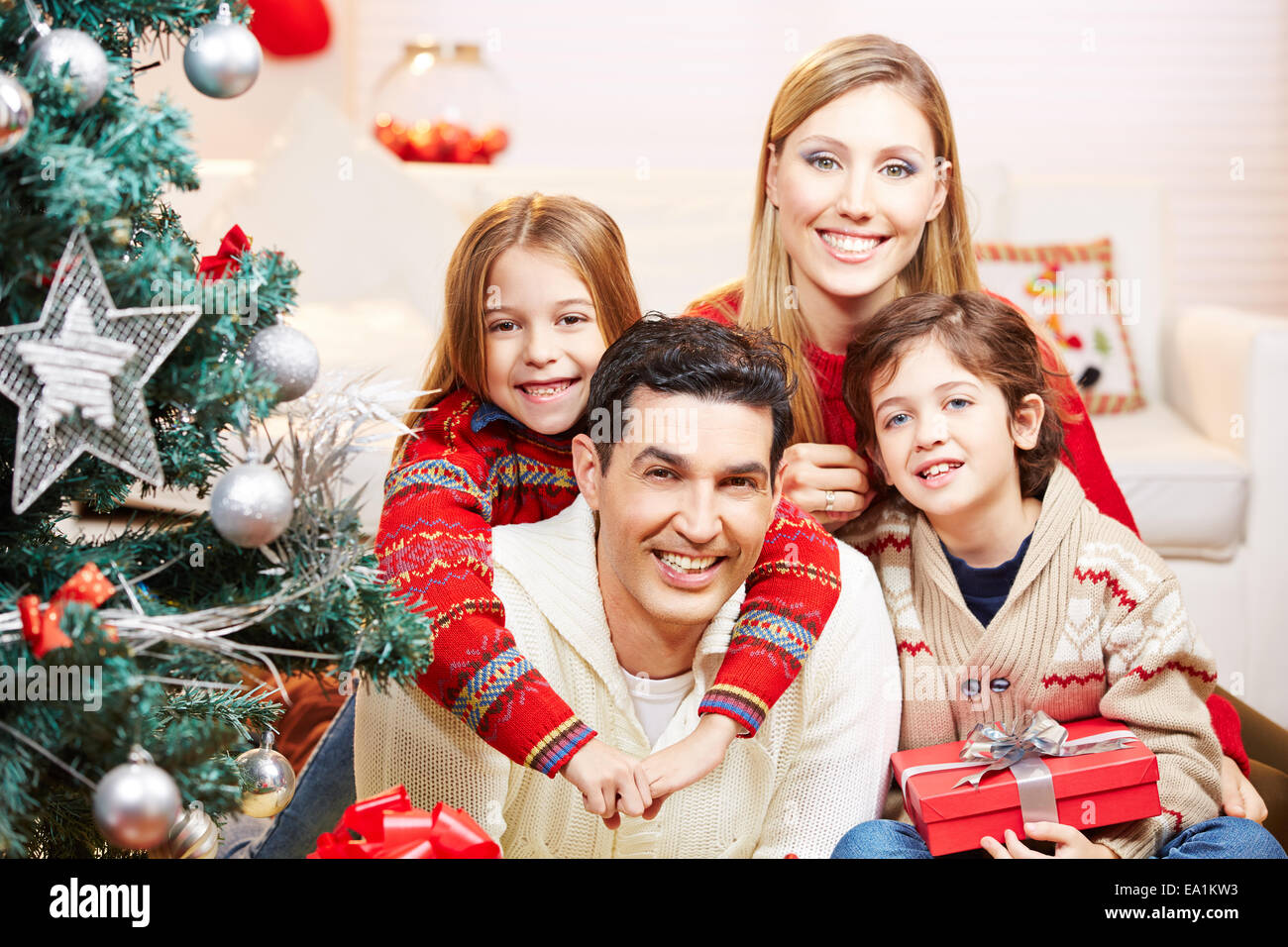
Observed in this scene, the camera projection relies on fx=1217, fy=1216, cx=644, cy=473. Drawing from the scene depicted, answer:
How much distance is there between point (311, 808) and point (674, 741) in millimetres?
647

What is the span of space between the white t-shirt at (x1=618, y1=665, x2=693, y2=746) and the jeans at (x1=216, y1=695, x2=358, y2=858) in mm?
560

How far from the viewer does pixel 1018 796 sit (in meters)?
1.27

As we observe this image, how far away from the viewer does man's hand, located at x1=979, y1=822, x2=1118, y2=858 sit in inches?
49.2

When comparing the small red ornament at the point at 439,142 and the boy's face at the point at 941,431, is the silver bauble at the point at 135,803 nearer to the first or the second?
the boy's face at the point at 941,431

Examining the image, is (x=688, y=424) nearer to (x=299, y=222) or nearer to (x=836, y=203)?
(x=836, y=203)

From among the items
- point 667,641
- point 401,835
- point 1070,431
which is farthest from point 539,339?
point 1070,431

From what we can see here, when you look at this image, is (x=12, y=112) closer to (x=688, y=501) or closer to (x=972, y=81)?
(x=688, y=501)

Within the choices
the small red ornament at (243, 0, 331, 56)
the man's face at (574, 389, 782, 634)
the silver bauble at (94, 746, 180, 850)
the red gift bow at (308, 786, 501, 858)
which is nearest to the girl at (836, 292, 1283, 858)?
the man's face at (574, 389, 782, 634)

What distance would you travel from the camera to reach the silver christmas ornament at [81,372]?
88cm

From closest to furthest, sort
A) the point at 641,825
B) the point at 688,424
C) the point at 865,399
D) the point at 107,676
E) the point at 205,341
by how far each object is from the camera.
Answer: the point at 107,676 → the point at 205,341 → the point at 688,424 → the point at 641,825 → the point at 865,399

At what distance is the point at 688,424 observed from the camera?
4.00 feet

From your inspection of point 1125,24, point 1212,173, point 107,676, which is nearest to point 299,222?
point 107,676

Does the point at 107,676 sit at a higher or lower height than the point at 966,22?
lower

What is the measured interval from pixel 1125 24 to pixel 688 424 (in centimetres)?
305
